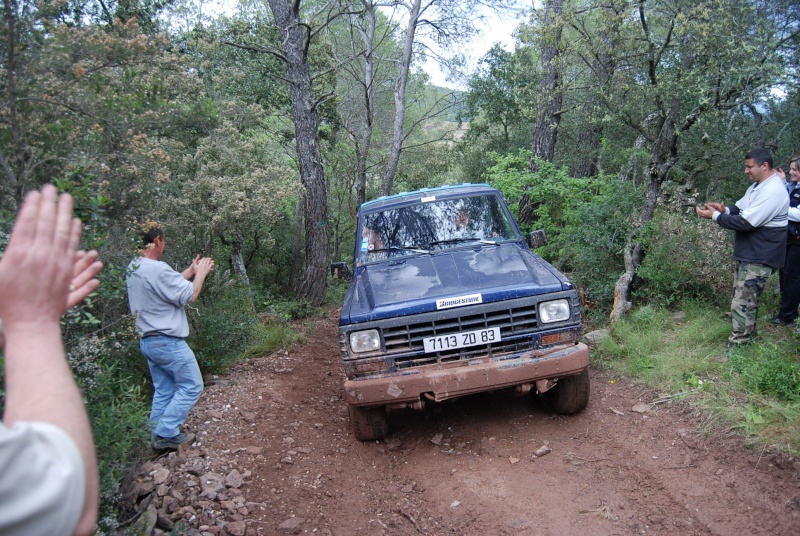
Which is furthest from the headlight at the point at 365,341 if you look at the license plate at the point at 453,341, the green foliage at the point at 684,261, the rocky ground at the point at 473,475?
the green foliage at the point at 684,261

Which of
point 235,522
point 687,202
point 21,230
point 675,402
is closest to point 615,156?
point 687,202

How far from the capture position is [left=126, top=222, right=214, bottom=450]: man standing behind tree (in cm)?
407

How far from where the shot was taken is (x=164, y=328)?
4.11 m

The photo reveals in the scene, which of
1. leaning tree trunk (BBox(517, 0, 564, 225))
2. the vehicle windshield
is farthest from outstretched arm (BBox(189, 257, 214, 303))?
leaning tree trunk (BBox(517, 0, 564, 225))

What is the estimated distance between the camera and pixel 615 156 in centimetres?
1134

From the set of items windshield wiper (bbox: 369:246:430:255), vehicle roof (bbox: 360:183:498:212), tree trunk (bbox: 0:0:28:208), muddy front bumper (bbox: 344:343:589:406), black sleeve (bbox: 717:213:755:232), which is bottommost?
muddy front bumper (bbox: 344:343:589:406)

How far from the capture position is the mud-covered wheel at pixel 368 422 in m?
4.52

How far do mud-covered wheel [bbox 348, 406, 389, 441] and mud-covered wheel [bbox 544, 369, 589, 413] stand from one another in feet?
4.92

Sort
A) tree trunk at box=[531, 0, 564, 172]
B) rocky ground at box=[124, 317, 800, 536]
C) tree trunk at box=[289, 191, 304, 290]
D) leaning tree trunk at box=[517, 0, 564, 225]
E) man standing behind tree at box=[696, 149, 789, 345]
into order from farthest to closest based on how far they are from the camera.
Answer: tree trunk at box=[289, 191, 304, 290], leaning tree trunk at box=[517, 0, 564, 225], tree trunk at box=[531, 0, 564, 172], man standing behind tree at box=[696, 149, 789, 345], rocky ground at box=[124, 317, 800, 536]

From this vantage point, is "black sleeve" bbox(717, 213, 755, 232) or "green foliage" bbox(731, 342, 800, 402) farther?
"black sleeve" bbox(717, 213, 755, 232)

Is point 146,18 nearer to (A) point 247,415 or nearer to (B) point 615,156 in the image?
(A) point 247,415

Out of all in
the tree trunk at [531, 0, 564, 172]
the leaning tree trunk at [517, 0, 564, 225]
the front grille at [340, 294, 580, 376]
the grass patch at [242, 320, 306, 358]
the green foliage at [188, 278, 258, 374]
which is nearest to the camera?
the front grille at [340, 294, 580, 376]

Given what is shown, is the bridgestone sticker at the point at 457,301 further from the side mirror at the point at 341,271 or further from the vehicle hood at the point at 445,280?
the side mirror at the point at 341,271

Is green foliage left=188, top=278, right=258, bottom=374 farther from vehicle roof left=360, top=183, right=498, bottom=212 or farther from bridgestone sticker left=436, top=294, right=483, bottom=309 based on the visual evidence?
bridgestone sticker left=436, top=294, right=483, bottom=309
